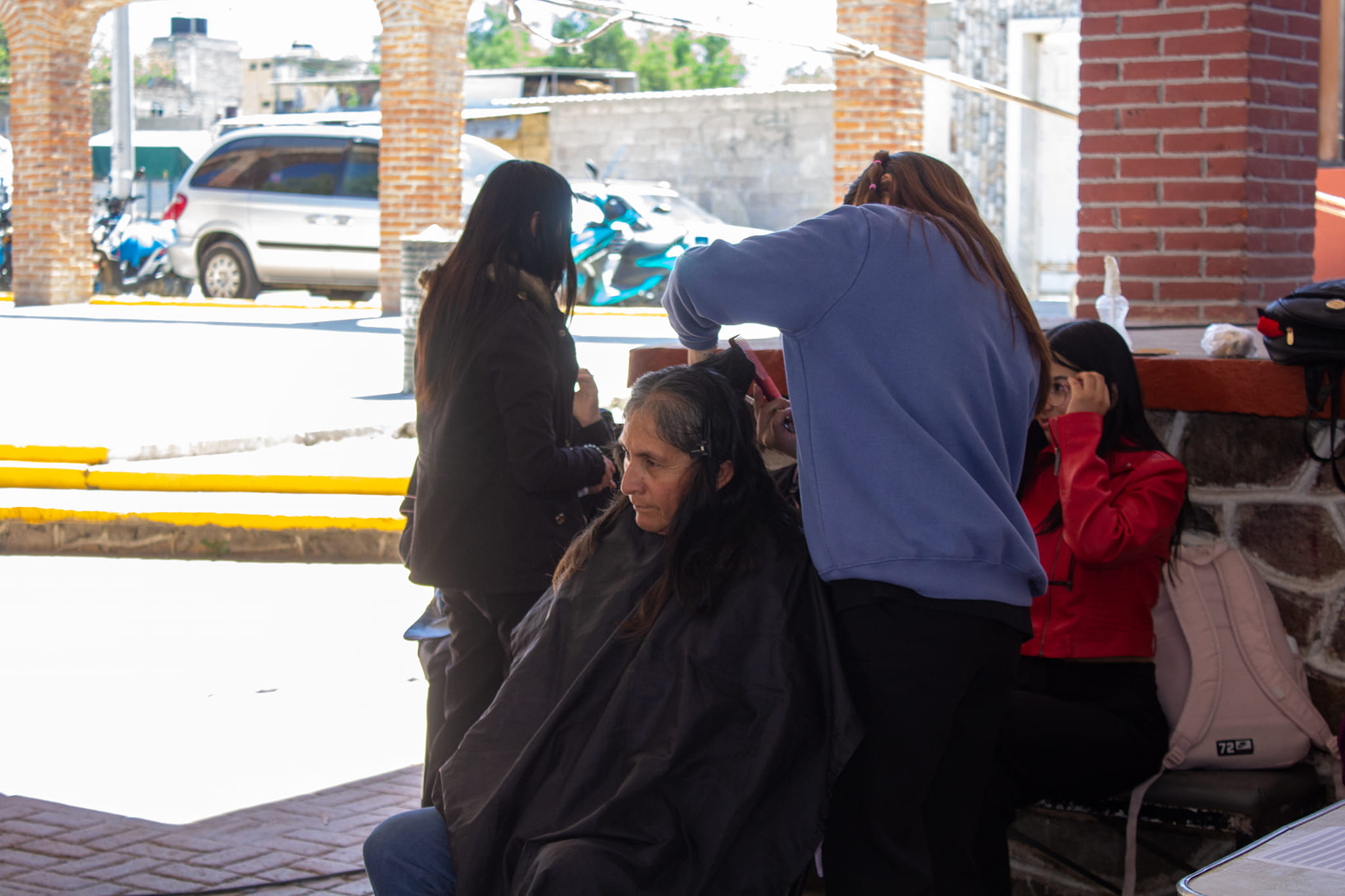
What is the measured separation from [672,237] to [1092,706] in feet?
47.6

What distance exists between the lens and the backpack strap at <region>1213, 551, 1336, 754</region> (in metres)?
3.17

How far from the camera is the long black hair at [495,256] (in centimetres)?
324

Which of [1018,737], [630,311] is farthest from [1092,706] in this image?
[630,311]

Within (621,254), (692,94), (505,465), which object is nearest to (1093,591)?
(505,465)

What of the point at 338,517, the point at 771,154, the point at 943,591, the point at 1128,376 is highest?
the point at 771,154

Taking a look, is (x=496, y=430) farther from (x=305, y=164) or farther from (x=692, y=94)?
(x=692, y=94)

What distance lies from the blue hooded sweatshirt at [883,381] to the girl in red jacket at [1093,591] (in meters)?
0.66

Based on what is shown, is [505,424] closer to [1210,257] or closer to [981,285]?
[981,285]

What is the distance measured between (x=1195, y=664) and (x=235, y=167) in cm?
1627

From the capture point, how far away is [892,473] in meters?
2.32

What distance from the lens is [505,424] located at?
325cm

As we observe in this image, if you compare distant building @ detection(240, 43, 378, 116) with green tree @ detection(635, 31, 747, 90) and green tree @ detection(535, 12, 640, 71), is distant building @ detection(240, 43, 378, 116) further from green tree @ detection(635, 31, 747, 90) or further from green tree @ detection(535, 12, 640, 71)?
green tree @ detection(635, 31, 747, 90)

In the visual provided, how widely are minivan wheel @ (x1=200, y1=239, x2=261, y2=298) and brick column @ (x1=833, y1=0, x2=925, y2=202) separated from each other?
8177 millimetres

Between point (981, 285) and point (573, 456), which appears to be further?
point (573, 456)
